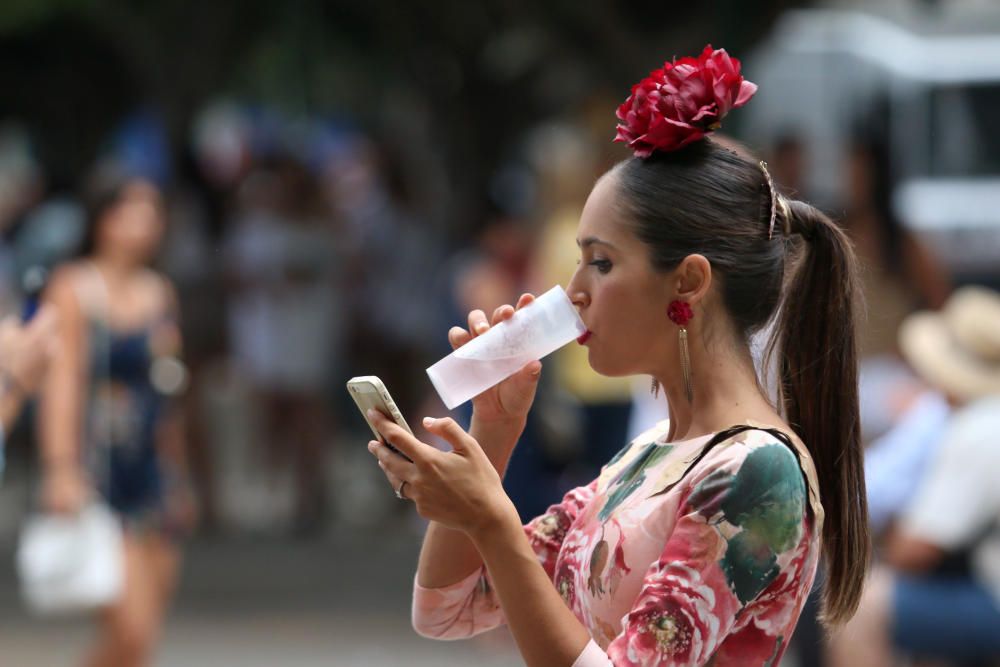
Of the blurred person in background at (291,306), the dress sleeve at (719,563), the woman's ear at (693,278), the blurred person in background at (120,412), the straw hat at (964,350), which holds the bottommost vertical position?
the dress sleeve at (719,563)

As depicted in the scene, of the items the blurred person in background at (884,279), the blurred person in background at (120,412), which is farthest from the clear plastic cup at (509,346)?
the blurred person in background at (120,412)

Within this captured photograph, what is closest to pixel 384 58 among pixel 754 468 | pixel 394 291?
pixel 394 291

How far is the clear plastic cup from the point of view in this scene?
2.32m

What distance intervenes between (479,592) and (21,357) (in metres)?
1.77

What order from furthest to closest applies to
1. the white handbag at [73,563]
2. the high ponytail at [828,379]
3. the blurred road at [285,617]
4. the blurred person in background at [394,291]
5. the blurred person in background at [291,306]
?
1. the blurred person in background at [394,291]
2. the blurred person in background at [291,306]
3. the blurred road at [285,617]
4. the white handbag at [73,563]
5. the high ponytail at [828,379]

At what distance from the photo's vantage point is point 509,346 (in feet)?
7.69

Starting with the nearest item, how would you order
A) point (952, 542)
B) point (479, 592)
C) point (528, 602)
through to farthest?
point (528, 602)
point (479, 592)
point (952, 542)

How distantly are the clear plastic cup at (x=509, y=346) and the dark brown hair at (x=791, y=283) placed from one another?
0.47 feet

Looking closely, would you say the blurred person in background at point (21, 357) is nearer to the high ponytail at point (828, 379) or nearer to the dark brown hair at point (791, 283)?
the dark brown hair at point (791, 283)

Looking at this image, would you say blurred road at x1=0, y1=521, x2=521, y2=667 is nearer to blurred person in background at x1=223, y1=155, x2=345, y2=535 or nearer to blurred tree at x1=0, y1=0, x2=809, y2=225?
blurred person in background at x1=223, y1=155, x2=345, y2=535

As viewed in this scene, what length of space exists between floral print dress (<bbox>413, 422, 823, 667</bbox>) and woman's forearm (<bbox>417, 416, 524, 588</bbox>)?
177 mm

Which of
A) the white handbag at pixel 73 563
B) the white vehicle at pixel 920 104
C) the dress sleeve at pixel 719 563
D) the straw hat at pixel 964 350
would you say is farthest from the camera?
the white vehicle at pixel 920 104

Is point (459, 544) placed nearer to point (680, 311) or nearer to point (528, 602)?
point (528, 602)

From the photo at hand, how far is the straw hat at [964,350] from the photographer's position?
5.00 meters
